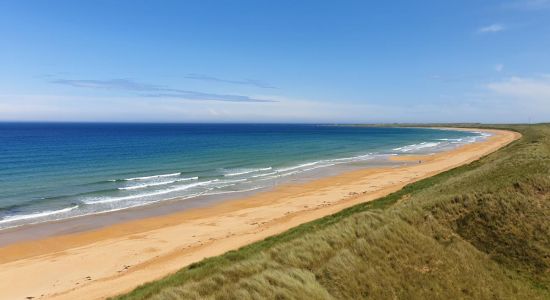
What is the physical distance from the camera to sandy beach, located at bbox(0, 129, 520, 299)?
1218 centimetres

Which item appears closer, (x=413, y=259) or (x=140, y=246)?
(x=413, y=259)

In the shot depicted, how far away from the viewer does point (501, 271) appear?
943cm

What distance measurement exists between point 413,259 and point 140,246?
1202 centimetres

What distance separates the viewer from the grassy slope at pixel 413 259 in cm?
818

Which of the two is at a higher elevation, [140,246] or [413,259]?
[413,259]

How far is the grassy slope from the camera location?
818 cm

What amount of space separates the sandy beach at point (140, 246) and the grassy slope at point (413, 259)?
2496 mm

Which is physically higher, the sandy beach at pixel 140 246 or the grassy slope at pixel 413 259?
the grassy slope at pixel 413 259

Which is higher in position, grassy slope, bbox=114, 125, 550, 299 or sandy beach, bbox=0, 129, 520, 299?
grassy slope, bbox=114, 125, 550, 299

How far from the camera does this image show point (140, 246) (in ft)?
52.9

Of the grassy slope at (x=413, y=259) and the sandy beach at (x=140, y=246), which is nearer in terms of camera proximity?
the grassy slope at (x=413, y=259)

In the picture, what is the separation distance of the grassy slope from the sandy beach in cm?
250

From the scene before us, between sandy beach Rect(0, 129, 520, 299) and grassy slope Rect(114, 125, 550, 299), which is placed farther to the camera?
sandy beach Rect(0, 129, 520, 299)

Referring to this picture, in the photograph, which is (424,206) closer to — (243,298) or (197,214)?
(243,298)
